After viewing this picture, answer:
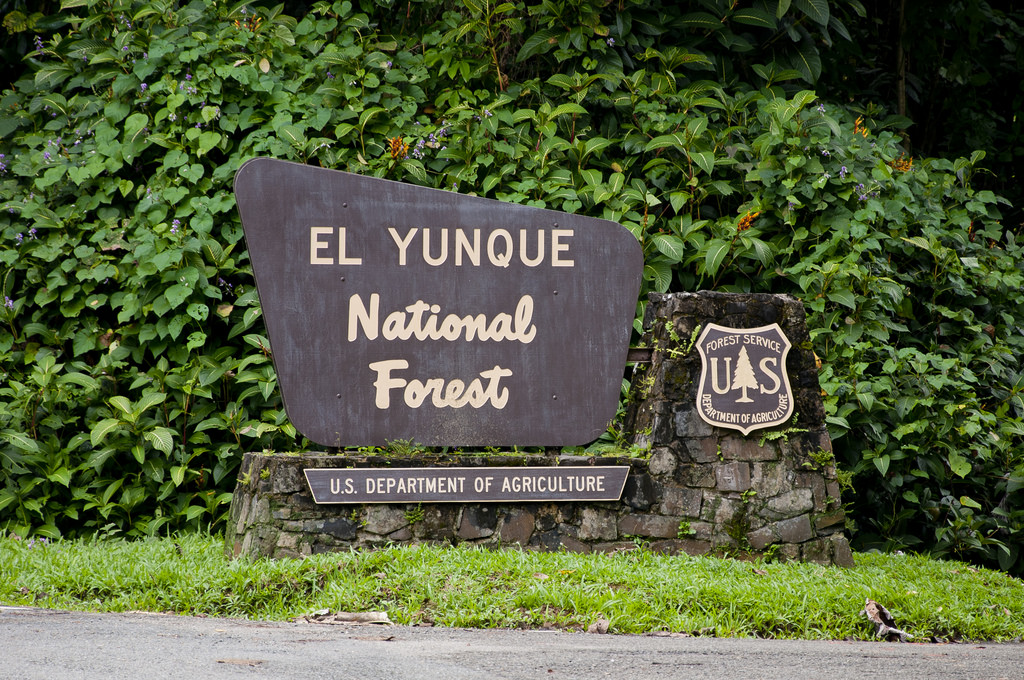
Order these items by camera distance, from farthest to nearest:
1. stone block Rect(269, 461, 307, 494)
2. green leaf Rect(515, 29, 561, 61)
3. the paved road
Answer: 1. green leaf Rect(515, 29, 561, 61)
2. stone block Rect(269, 461, 307, 494)
3. the paved road

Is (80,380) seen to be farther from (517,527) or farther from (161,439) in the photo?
(517,527)

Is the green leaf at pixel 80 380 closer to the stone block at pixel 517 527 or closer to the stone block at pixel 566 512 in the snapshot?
the stone block at pixel 517 527

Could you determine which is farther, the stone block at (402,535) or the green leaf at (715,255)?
the green leaf at (715,255)

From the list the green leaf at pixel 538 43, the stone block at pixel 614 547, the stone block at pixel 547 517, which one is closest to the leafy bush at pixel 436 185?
the green leaf at pixel 538 43

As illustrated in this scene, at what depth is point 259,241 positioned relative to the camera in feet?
20.0

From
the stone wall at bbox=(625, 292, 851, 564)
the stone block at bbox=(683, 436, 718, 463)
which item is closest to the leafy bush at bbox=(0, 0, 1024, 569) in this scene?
the stone wall at bbox=(625, 292, 851, 564)

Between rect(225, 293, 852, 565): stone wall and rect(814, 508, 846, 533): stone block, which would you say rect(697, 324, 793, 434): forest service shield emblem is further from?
rect(814, 508, 846, 533): stone block

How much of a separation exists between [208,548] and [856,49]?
7.53 metres

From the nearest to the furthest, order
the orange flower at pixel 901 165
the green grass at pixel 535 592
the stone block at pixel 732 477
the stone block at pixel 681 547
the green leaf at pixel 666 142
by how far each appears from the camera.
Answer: the green grass at pixel 535 592
the stone block at pixel 681 547
the stone block at pixel 732 477
the green leaf at pixel 666 142
the orange flower at pixel 901 165

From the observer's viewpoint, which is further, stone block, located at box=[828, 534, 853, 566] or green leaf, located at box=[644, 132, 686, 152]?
green leaf, located at box=[644, 132, 686, 152]

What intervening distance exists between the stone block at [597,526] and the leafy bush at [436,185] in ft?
7.35

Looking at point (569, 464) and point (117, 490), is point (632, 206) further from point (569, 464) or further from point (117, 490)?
point (117, 490)

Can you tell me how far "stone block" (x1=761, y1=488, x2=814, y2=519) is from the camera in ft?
20.1

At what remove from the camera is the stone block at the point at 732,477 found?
6.13 metres
